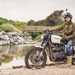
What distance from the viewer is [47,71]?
4.32 metres

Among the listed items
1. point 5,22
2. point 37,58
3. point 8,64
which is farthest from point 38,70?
point 5,22

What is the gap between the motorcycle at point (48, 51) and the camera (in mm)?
4332

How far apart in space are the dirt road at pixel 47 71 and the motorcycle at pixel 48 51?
0.08 m

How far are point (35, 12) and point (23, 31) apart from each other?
13.8 inches

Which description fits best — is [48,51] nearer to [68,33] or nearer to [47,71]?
[47,71]

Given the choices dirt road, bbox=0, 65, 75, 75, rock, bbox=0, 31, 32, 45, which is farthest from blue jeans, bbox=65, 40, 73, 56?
rock, bbox=0, 31, 32, 45

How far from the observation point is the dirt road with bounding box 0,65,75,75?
168 inches

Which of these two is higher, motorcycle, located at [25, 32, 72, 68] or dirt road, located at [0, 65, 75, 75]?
motorcycle, located at [25, 32, 72, 68]

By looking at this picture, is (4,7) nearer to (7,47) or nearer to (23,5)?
(23,5)

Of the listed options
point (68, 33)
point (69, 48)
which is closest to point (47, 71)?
point (69, 48)

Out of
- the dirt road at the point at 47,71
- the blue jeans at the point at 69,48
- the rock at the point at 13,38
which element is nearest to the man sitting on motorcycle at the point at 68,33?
the blue jeans at the point at 69,48

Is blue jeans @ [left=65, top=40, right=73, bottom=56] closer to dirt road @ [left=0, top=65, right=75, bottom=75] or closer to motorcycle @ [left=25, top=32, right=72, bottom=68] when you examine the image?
motorcycle @ [left=25, top=32, right=72, bottom=68]

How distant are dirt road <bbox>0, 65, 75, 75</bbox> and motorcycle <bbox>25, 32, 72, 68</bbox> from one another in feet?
0.25

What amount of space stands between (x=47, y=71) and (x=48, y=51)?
0.98 ft
